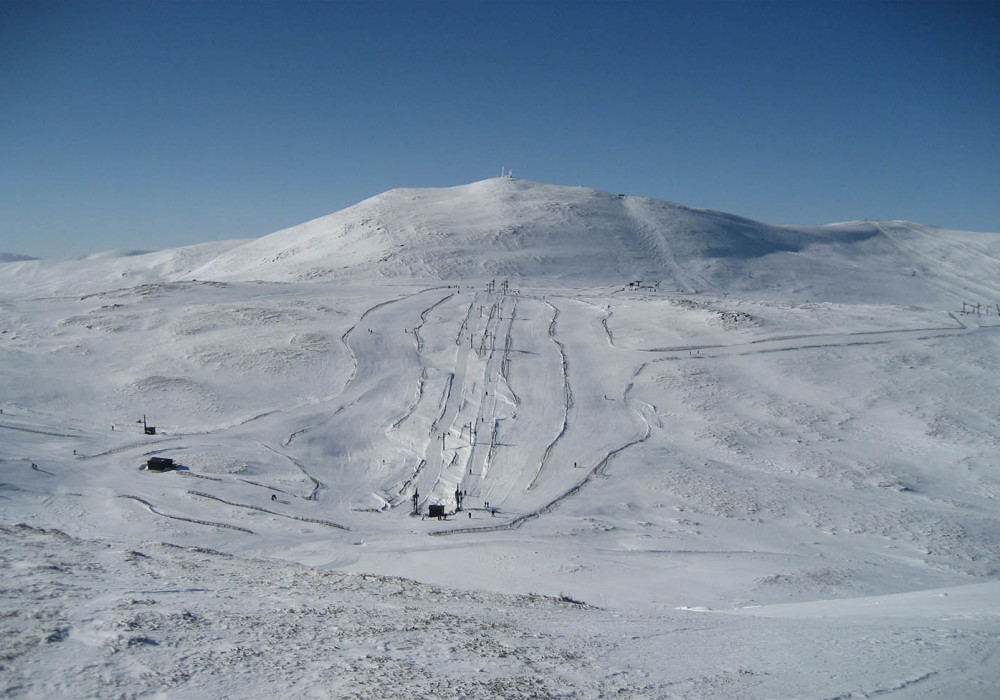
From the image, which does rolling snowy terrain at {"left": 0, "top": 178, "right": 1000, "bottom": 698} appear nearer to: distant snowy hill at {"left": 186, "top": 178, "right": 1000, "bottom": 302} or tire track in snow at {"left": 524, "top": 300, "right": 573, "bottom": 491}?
tire track in snow at {"left": 524, "top": 300, "right": 573, "bottom": 491}

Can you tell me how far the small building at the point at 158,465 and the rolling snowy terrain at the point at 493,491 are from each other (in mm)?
434

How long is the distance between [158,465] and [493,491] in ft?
37.7

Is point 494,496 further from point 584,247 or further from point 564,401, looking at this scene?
point 584,247

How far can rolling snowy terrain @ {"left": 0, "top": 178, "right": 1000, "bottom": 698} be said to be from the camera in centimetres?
797

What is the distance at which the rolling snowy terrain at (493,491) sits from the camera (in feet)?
26.1

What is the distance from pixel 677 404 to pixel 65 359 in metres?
31.4

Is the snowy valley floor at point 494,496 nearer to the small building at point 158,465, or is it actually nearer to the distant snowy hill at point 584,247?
the small building at point 158,465

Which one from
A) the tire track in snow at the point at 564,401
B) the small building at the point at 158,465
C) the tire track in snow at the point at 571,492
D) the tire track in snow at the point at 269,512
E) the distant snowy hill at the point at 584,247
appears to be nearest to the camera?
the tire track in snow at the point at 269,512

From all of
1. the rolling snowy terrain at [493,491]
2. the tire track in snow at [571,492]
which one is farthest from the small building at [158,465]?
the tire track in snow at [571,492]

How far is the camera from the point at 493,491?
24.4 m

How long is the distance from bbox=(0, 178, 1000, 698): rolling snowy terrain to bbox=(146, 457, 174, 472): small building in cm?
43

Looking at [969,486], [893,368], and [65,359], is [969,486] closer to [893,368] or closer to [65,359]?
[893,368]

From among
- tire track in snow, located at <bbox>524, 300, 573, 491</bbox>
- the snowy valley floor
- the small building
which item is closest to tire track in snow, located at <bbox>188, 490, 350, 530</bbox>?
the snowy valley floor

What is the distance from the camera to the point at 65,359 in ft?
120
